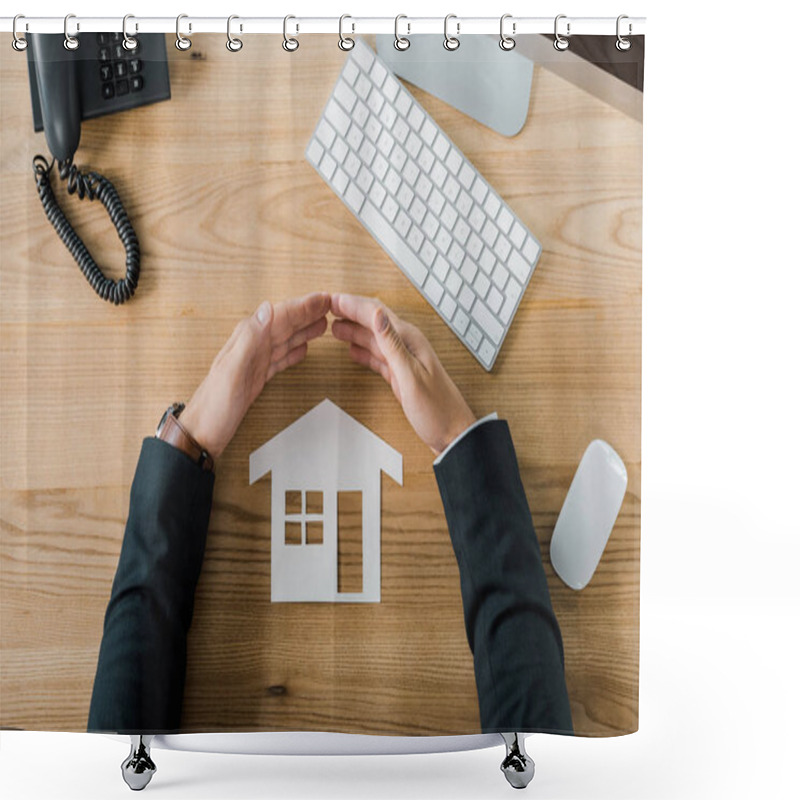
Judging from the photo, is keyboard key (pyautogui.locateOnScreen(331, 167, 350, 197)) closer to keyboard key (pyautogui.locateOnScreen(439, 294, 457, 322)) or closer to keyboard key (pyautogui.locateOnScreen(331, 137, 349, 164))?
keyboard key (pyautogui.locateOnScreen(331, 137, 349, 164))

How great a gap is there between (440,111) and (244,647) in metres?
0.78

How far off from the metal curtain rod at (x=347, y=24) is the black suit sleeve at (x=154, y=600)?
1.86ft

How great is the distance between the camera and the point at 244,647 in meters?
1.18

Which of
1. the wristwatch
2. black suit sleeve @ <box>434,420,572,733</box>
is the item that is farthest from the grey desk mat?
the wristwatch

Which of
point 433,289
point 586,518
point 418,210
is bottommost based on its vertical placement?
point 586,518

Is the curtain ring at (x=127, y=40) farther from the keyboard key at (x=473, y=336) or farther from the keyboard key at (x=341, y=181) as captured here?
the keyboard key at (x=473, y=336)

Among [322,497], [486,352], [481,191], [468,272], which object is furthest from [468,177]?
[322,497]

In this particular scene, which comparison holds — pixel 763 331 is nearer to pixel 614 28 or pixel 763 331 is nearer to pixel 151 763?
pixel 614 28

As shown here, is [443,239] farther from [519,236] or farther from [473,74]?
[473,74]

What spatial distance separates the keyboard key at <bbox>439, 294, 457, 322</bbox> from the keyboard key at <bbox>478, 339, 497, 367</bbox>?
0.06 m

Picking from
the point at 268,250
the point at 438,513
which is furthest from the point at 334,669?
the point at 268,250

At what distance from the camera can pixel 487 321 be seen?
1.18m

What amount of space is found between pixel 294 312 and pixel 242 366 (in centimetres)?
10

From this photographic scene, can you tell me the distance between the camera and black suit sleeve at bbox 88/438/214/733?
1.17 m
